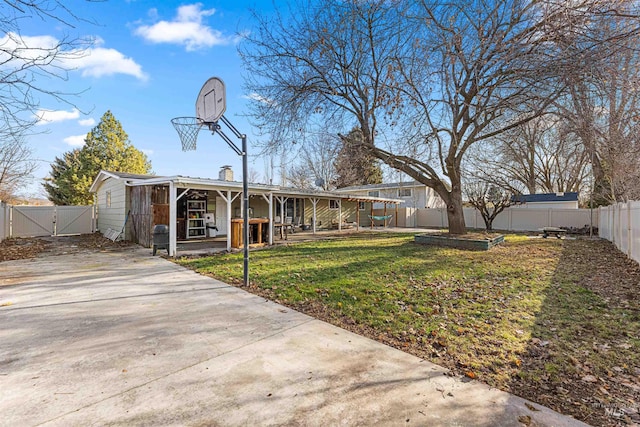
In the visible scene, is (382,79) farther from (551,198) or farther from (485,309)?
(551,198)

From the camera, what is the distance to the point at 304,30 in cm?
946

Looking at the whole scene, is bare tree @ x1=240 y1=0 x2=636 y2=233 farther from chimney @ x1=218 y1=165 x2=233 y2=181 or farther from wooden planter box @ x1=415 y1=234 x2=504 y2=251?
chimney @ x1=218 y1=165 x2=233 y2=181

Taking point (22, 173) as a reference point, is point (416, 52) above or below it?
above

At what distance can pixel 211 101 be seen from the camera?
656 centimetres

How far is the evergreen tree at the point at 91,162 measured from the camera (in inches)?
898

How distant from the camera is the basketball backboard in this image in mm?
6203

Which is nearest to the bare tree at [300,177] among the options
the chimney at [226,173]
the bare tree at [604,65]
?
the chimney at [226,173]

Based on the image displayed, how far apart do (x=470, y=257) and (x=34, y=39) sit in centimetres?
967

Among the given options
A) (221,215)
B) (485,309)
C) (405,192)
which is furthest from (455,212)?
(405,192)

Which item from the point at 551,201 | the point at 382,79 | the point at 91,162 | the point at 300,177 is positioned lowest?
the point at 551,201

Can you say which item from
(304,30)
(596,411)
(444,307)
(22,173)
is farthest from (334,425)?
(22,173)

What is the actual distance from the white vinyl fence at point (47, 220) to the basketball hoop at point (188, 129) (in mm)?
11385

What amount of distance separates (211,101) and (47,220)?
1401cm

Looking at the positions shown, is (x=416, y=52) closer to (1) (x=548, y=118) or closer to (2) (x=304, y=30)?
(2) (x=304, y=30)
